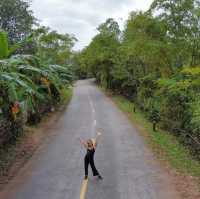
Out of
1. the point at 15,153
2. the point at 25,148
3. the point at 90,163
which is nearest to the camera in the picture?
the point at 90,163

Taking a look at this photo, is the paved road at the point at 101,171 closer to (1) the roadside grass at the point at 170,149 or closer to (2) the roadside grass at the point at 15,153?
(2) the roadside grass at the point at 15,153

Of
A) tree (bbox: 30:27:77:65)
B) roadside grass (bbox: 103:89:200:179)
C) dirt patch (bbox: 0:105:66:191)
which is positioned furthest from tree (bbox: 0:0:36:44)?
tree (bbox: 30:27:77:65)

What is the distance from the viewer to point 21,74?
13305 mm

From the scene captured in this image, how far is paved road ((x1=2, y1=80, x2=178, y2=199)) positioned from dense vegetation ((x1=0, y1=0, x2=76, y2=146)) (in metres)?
2.09

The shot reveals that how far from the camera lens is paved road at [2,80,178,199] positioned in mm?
10367

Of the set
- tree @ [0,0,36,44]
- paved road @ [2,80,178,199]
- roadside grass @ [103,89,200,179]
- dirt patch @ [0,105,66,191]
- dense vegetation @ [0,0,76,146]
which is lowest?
dirt patch @ [0,105,66,191]

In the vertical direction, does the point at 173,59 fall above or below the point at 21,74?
above

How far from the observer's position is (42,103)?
26.7 meters

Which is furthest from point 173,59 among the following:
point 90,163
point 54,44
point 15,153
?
point 54,44

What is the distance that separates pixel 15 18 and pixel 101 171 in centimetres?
1392

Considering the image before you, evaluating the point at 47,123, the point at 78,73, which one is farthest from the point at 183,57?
the point at 78,73

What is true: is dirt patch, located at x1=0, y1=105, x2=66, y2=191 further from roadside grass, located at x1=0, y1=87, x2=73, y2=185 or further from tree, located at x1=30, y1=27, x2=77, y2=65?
tree, located at x1=30, y1=27, x2=77, y2=65

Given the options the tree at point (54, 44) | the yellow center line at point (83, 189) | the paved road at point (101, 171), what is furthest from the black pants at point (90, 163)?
the tree at point (54, 44)

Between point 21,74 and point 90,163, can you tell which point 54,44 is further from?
point 90,163
